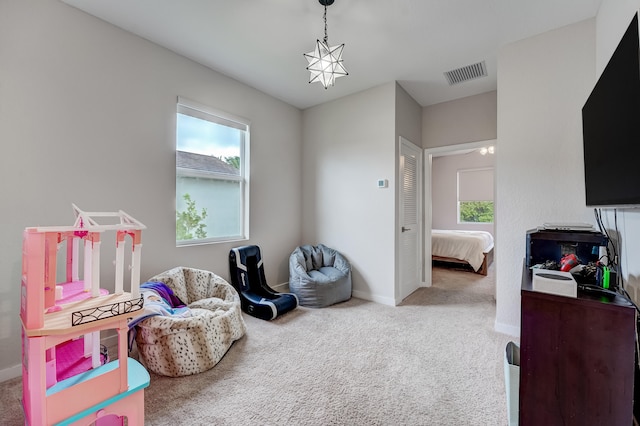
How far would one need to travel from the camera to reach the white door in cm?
347

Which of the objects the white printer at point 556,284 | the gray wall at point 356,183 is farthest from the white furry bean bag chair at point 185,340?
the white printer at point 556,284

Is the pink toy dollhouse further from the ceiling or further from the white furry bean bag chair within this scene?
the ceiling

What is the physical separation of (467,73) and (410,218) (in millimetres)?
1886

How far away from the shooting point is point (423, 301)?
3414 mm

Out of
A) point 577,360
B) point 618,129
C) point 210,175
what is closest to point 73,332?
point 577,360

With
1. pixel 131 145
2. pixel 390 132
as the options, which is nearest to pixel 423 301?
pixel 390 132

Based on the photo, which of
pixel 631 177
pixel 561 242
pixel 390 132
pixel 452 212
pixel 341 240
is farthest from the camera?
pixel 452 212

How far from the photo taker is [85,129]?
2127 millimetres

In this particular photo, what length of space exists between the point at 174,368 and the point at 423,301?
2826 millimetres

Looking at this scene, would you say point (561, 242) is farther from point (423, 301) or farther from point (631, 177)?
point (423, 301)

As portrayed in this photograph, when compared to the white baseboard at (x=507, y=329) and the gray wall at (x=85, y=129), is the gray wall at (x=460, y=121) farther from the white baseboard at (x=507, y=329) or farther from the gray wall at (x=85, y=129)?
the gray wall at (x=85, y=129)

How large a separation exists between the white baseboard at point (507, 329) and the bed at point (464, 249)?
8.09 feet

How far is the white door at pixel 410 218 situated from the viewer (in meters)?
3.47

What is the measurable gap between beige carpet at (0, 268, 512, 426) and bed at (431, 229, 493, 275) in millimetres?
2193
